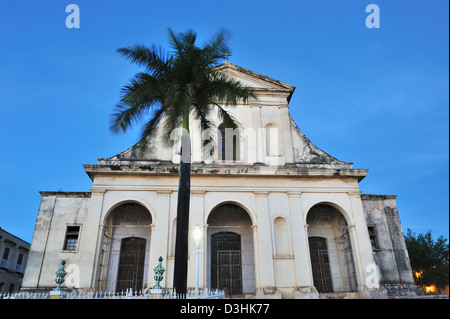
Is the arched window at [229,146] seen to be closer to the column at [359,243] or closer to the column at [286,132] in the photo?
the column at [286,132]

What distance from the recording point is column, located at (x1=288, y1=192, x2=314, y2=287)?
12.8 meters

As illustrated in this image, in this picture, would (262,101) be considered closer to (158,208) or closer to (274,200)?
(274,200)

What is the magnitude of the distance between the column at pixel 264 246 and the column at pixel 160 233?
3.77 m

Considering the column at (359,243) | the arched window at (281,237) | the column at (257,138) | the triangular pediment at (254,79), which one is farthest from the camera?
the triangular pediment at (254,79)

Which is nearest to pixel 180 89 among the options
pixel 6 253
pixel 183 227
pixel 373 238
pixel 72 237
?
pixel 183 227

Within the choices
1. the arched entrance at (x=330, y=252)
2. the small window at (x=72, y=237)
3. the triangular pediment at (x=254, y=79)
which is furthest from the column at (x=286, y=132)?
the small window at (x=72, y=237)

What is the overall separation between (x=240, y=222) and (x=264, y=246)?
2366 mm

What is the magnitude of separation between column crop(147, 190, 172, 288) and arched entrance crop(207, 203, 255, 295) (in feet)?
7.07

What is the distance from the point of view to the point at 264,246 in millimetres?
13258

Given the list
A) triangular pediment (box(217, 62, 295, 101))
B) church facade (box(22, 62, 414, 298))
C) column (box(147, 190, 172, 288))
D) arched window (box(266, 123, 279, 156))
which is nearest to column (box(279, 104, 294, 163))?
church facade (box(22, 62, 414, 298))

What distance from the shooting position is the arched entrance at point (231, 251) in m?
14.2

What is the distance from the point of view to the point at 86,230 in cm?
1297

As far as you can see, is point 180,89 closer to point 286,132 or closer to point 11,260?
point 286,132
